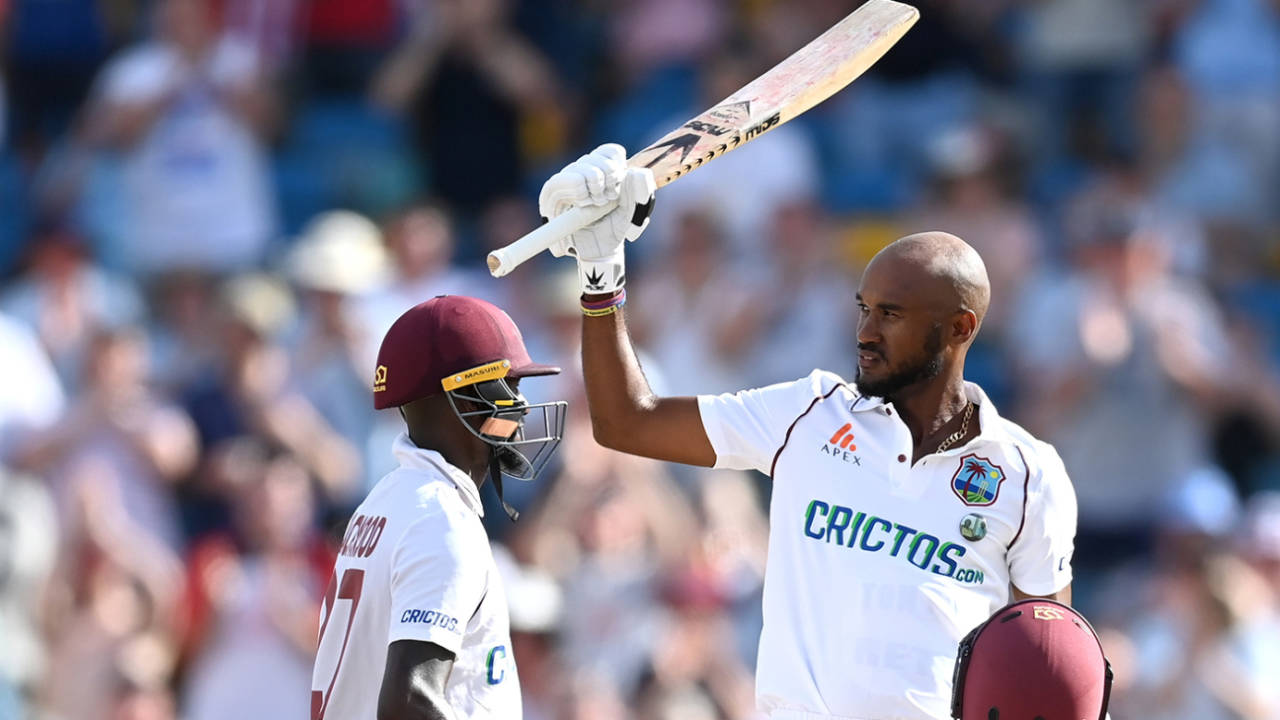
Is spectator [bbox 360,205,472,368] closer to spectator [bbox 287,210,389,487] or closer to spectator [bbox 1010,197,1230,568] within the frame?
spectator [bbox 287,210,389,487]

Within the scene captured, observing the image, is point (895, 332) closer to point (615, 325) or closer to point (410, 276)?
point (615, 325)

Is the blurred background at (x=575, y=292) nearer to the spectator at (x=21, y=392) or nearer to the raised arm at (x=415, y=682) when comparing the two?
the spectator at (x=21, y=392)

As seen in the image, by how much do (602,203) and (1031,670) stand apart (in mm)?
1474

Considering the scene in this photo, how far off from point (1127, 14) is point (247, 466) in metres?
5.54

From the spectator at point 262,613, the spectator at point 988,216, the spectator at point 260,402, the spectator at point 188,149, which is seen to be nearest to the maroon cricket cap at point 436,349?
the spectator at point 262,613

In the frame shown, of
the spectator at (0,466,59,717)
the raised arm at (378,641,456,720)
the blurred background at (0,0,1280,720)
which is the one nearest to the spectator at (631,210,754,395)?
the blurred background at (0,0,1280,720)

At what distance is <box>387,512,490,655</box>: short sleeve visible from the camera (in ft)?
13.4

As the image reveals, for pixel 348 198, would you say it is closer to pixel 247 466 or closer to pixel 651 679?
pixel 247 466

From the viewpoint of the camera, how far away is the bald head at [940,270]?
180 inches

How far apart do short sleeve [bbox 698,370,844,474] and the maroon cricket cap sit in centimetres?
46

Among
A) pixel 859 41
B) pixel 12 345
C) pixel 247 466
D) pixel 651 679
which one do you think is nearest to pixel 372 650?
pixel 859 41

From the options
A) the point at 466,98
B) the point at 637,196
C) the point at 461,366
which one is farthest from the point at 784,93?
the point at 466,98

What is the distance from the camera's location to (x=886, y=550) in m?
4.50

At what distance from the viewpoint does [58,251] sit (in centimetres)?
982
